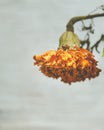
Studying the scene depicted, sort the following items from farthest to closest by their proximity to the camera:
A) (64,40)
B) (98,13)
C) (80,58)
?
(64,40), (98,13), (80,58)

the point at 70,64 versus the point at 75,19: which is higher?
the point at 75,19

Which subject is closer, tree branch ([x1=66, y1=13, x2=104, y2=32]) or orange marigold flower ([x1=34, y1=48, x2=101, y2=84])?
orange marigold flower ([x1=34, y1=48, x2=101, y2=84])

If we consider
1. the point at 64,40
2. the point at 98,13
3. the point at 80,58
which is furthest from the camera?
the point at 64,40

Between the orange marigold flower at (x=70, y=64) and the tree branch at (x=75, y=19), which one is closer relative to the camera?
the orange marigold flower at (x=70, y=64)

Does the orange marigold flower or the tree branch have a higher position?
the tree branch

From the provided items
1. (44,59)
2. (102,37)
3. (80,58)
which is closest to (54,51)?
(44,59)

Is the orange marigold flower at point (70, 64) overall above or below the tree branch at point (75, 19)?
below

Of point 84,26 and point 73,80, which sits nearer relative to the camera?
point 73,80

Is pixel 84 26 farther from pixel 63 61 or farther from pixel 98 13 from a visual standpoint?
pixel 63 61
